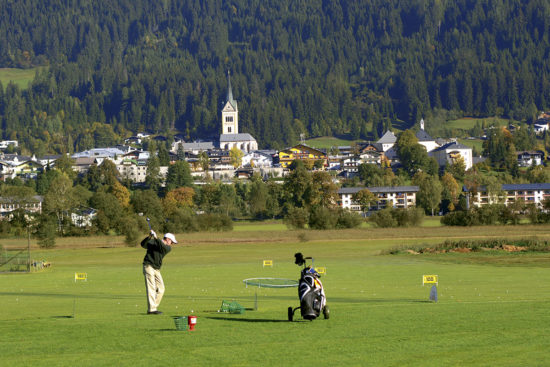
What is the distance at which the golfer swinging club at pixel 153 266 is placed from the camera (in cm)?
2122

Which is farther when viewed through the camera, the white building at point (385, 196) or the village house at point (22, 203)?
the white building at point (385, 196)

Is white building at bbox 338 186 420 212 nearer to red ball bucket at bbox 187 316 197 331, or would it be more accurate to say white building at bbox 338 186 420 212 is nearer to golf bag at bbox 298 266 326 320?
golf bag at bbox 298 266 326 320

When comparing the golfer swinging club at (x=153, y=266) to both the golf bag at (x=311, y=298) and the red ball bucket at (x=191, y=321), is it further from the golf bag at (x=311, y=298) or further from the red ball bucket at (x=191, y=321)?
the golf bag at (x=311, y=298)

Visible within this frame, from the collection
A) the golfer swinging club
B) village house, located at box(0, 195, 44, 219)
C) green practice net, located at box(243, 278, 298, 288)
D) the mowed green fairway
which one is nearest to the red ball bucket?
the mowed green fairway

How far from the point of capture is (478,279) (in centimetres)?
3700

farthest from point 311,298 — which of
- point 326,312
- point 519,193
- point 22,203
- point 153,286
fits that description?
point 519,193

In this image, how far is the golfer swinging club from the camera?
21.2 m

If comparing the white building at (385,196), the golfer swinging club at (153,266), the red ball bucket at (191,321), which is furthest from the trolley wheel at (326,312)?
the white building at (385,196)

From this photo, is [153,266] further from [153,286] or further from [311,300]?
[311,300]

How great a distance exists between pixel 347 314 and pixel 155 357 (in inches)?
231

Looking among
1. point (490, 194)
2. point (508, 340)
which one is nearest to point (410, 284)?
point (508, 340)

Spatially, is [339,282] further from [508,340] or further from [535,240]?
[535,240]

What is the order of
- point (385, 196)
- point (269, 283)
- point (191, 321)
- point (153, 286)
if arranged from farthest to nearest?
point (385, 196)
point (269, 283)
point (153, 286)
point (191, 321)

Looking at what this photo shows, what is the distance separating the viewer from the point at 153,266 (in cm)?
2147
